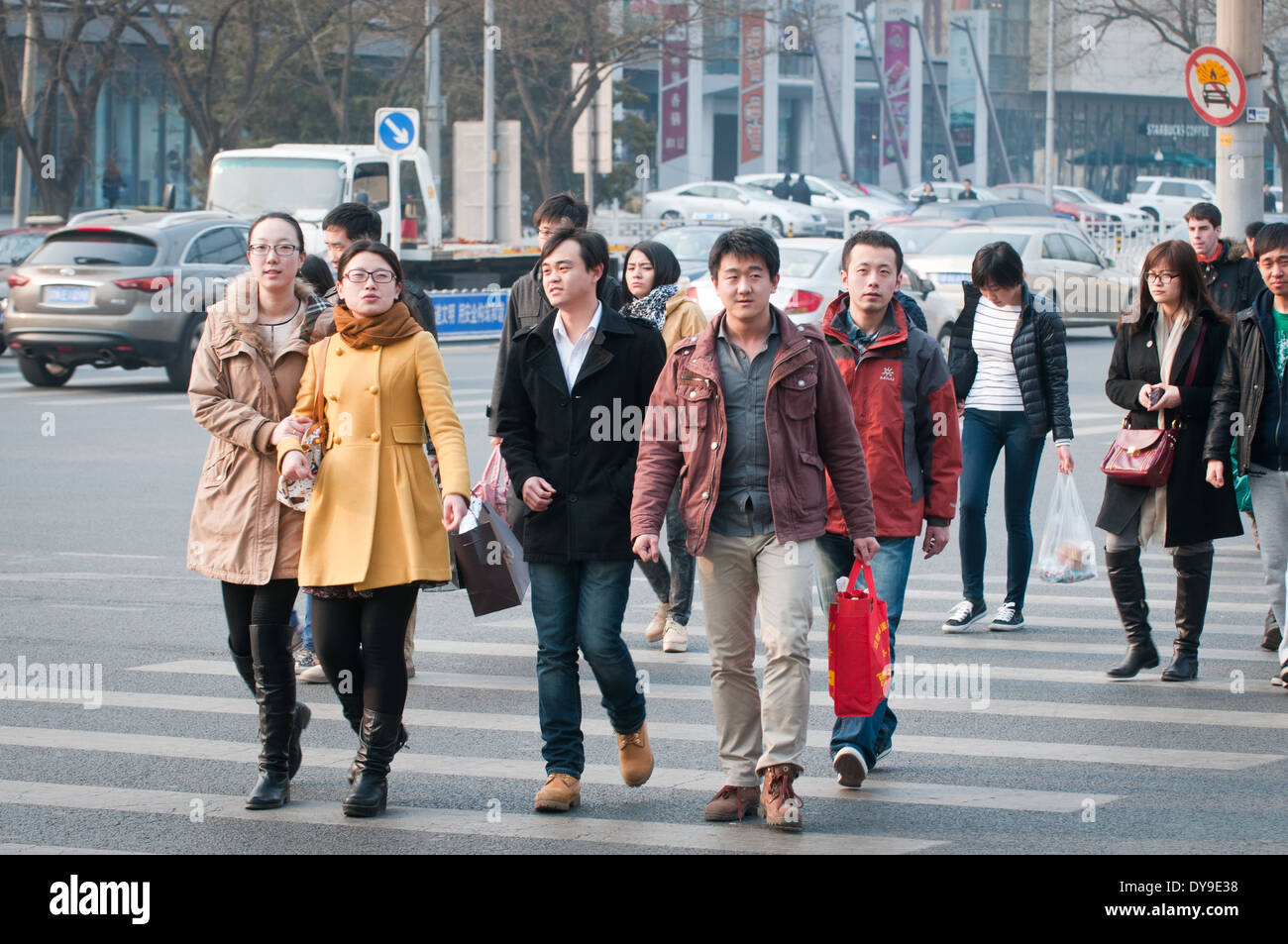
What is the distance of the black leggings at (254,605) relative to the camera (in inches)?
222

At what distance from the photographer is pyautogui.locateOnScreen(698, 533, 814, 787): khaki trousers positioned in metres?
5.48

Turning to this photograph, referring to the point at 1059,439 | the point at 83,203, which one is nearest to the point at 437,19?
the point at 83,203

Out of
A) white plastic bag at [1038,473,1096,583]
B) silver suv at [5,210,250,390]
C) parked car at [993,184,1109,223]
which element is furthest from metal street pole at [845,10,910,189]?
white plastic bag at [1038,473,1096,583]

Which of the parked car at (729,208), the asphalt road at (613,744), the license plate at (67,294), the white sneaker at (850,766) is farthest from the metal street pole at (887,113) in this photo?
the white sneaker at (850,766)

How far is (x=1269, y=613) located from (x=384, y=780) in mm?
4916

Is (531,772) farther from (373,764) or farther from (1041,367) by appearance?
(1041,367)

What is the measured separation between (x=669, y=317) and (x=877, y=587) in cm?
228

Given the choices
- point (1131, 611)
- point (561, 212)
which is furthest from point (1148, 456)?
point (561, 212)

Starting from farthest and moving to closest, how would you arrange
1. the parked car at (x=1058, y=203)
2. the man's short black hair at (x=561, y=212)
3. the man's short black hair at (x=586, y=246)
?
the parked car at (x=1058, y=203) → the man's short black hair at (x=561, y=212) → the man's short black hair at (x=586, y=246)

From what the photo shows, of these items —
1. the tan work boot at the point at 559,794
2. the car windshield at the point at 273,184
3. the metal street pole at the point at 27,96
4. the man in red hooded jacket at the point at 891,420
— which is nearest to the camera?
the tan work boot at the point at 559,794

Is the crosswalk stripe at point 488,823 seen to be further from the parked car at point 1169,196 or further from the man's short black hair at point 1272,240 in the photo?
the parked car at point 1169,196

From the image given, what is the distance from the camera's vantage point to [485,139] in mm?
28578

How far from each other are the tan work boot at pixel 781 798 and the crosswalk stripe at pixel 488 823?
4 cm

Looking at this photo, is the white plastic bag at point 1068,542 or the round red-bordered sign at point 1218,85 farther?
the round red-bordered sign at point 1218,85
